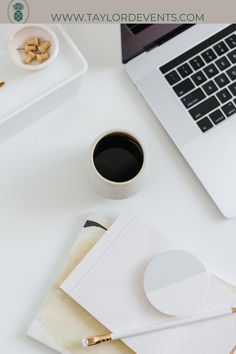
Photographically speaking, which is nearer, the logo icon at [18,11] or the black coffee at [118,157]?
the logo icon at [18,11]

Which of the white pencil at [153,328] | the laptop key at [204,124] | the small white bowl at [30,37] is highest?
the small white bowl at [30,37]

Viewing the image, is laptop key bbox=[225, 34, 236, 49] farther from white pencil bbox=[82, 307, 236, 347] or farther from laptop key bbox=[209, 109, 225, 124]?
white pencil bbox=[82, 307, 236, 347]

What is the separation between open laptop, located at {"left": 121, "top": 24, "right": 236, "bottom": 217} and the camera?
749mm

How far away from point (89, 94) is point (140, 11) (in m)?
0.32

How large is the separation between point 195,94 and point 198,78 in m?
0.02

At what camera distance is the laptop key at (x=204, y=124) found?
751 mm

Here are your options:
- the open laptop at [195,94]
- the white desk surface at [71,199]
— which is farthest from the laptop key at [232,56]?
the white desk surface at [71,199]

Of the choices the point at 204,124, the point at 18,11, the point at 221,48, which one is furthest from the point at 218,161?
the point at 18,11

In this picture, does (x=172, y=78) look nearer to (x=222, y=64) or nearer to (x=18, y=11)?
(x=222, y=64)

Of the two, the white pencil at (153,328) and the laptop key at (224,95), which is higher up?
the laptop key at (224,95)

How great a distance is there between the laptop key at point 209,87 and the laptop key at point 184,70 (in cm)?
3

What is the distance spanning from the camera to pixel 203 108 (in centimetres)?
75

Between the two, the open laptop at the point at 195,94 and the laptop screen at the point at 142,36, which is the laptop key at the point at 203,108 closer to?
the open laptop at the point at 195,94

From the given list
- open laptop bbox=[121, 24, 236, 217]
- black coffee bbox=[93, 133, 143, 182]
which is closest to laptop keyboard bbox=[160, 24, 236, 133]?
open laptop bbox=[121, 24, 236, 217]
